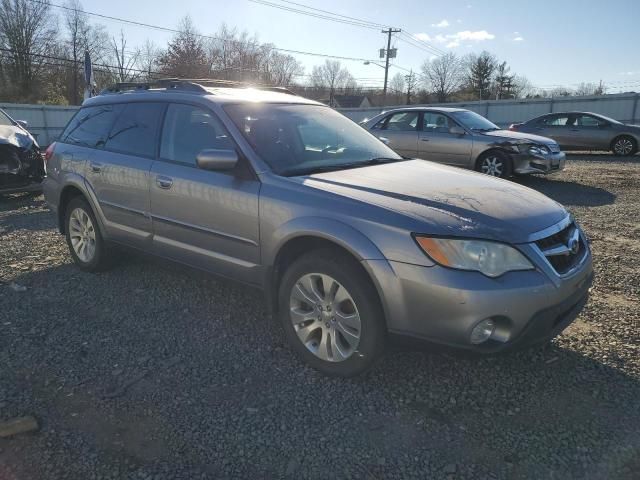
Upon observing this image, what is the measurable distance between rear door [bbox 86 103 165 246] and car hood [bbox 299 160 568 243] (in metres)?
1.58

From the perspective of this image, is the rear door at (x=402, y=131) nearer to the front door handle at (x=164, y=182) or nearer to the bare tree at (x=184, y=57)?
the front door handle at (x=164, y=182)

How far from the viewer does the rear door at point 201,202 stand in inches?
135

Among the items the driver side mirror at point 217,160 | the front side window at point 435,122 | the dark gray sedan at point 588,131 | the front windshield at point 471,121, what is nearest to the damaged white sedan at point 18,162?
the driver side mirror at point 217,160

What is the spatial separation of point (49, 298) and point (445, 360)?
332cm

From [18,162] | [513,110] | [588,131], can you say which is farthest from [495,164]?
[513,110]

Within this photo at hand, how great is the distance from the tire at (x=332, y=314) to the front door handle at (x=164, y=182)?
4.27 ft

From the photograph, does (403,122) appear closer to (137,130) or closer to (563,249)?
(137,130)

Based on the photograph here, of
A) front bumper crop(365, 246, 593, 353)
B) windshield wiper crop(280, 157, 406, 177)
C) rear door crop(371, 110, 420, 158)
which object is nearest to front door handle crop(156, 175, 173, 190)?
windshield wiper crop(280, 157, 406, 177)

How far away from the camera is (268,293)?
338 cm

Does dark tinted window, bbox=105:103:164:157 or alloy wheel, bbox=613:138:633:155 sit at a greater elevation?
dark tinted window, bbox=105:103:164:157

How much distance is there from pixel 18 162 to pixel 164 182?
6.02m

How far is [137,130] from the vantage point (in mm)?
4355

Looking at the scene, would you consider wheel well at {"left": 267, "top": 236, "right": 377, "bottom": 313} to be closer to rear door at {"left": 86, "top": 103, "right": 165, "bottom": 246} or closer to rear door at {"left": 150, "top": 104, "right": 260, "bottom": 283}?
rear door at {"left": 150, "top": 104, "right": 260, "bottom": 283}

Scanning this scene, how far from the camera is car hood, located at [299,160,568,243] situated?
A: 2.73 meters
